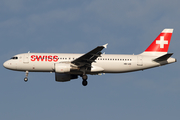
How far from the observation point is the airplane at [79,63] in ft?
147

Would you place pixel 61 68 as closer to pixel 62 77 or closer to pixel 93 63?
pixel 62 77

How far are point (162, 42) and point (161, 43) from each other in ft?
0.80

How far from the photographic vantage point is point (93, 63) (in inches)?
1817


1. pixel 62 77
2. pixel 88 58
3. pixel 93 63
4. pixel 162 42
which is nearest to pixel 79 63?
pixel 88 58

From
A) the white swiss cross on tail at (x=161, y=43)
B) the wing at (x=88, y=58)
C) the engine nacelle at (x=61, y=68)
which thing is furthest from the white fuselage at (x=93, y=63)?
the white swiss cross on tail at (x=161, y=43)

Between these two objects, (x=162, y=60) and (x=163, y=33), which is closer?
(x=162, y=60)

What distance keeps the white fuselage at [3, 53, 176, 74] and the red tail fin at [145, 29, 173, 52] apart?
8.34 feet

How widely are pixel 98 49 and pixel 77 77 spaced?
8.75 meters

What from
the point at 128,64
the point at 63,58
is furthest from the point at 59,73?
the point at 128,64

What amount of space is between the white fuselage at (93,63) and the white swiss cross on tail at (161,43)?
225cm

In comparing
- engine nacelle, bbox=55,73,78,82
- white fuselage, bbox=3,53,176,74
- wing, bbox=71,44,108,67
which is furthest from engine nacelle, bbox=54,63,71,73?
engine nacelle, bbox=55,73,78,82

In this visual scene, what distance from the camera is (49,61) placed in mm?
45688

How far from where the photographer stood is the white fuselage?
4572cm

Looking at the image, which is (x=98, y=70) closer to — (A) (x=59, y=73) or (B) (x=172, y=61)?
(A) (x=59, y=73)
